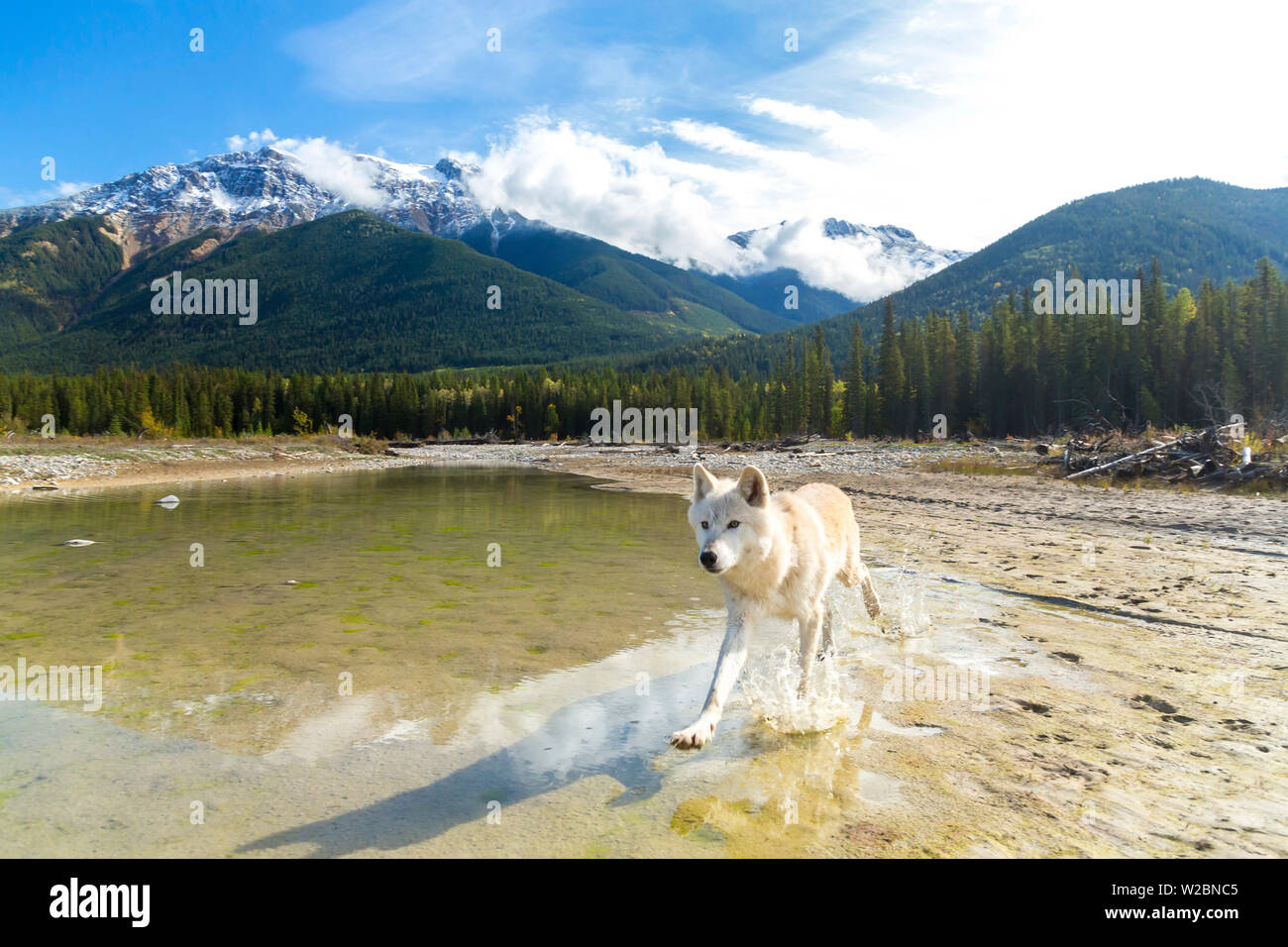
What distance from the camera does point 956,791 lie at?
4547 millimetres

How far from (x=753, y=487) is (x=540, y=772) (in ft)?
9.53

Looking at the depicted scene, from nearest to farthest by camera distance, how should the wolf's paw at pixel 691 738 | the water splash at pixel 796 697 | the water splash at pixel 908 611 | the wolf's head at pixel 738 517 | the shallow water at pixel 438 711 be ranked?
the shallow water at pixel 438 711 < the wolf's paw at pixel 691 738 < the wolf's head at pixel 738 517 < the water splash at pixel 796 697 < the water splash at pixel 908 611

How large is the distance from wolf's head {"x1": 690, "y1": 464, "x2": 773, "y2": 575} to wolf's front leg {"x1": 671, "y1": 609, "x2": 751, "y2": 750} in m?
0.54

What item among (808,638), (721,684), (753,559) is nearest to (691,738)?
(721,684)

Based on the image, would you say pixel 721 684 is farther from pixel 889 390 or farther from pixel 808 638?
pixel 889 390

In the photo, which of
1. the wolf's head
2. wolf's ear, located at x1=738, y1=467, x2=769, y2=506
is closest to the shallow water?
the wolf's head

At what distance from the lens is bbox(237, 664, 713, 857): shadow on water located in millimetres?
4082

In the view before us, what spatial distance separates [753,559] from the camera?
5.74m

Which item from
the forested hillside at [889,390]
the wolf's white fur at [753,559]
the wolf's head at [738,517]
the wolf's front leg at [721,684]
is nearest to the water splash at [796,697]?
the wolf's white fur at [753,559]

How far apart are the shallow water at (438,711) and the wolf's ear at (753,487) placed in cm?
197

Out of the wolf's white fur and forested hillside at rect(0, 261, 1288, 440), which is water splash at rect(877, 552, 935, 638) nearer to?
the wolf's white fur

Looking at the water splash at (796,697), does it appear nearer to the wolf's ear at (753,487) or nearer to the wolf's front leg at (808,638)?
the wolf's front leg at (808,638)

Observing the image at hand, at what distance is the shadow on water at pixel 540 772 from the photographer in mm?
4082
